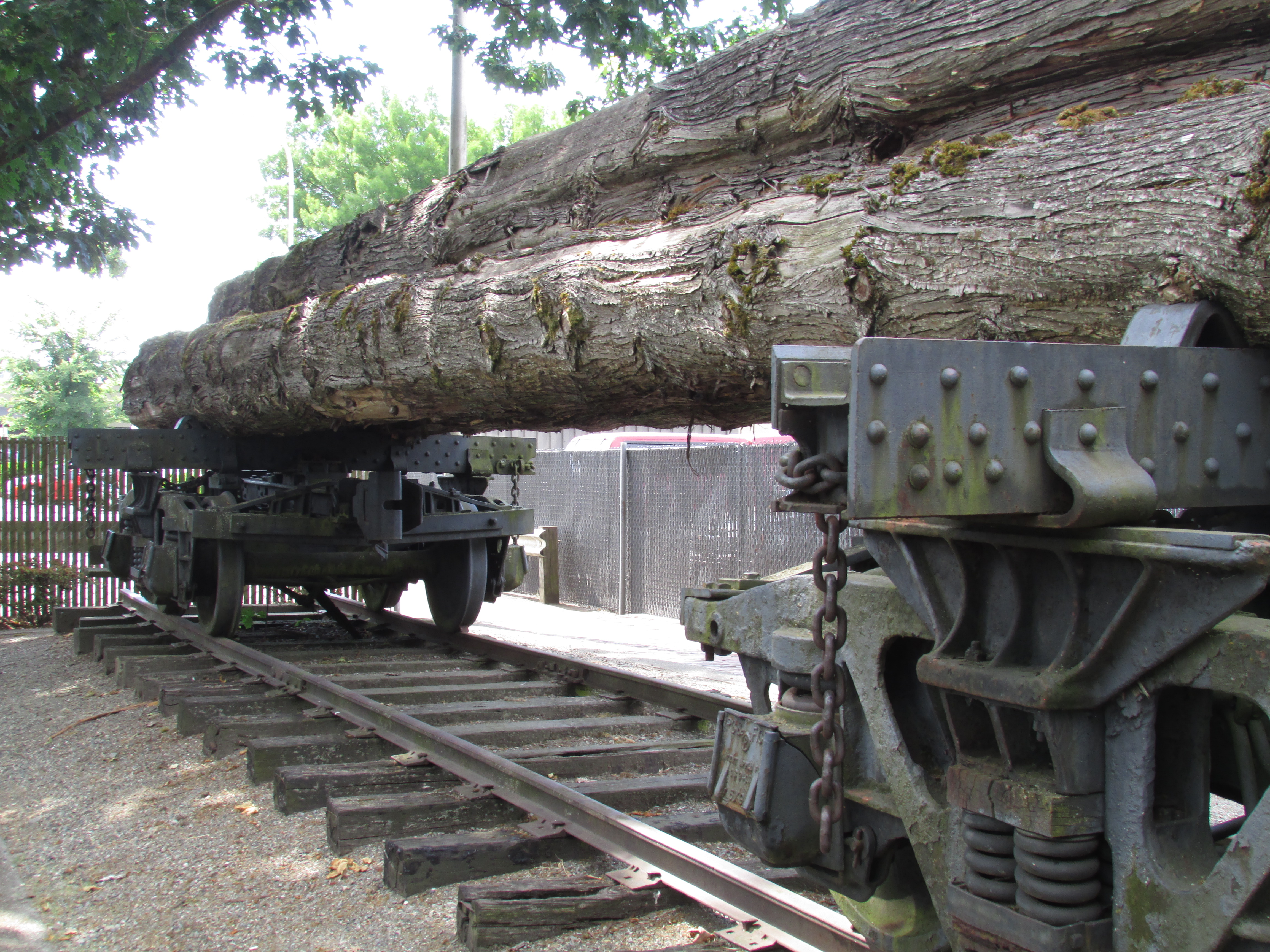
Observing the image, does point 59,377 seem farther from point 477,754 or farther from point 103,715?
point 477,754

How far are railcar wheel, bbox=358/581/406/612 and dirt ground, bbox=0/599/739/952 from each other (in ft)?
10.8

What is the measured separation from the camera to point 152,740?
5535mm

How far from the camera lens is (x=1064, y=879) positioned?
1806mm

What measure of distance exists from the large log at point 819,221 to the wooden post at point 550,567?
7470 millimetres

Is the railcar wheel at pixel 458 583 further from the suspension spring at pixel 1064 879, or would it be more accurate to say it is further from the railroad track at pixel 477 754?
the suspension spring at pixel 1064 879

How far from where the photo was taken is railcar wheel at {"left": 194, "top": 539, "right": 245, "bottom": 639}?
7.33 meters

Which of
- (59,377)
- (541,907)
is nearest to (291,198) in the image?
(59,377)

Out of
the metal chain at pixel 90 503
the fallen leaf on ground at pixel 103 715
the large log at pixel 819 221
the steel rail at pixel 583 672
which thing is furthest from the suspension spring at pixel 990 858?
the metal chain at pixel 90 503

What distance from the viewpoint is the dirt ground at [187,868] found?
10.3ft

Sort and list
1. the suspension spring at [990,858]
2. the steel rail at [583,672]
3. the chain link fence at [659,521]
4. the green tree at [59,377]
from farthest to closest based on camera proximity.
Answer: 1. the green tree at [59,377]
2. the chain link fence at [659,521]
3. the steel rail at [583,672]
4. the suspension spring at [990,858]

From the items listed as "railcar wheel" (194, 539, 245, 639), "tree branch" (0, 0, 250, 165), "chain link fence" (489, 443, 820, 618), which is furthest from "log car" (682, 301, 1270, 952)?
"tree branch" (0, 0, 250, 165)

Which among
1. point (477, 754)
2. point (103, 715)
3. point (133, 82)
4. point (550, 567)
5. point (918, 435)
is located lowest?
point (103, 715)

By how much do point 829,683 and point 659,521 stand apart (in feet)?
31.5

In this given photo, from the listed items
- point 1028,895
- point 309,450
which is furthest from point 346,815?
point 309,450
